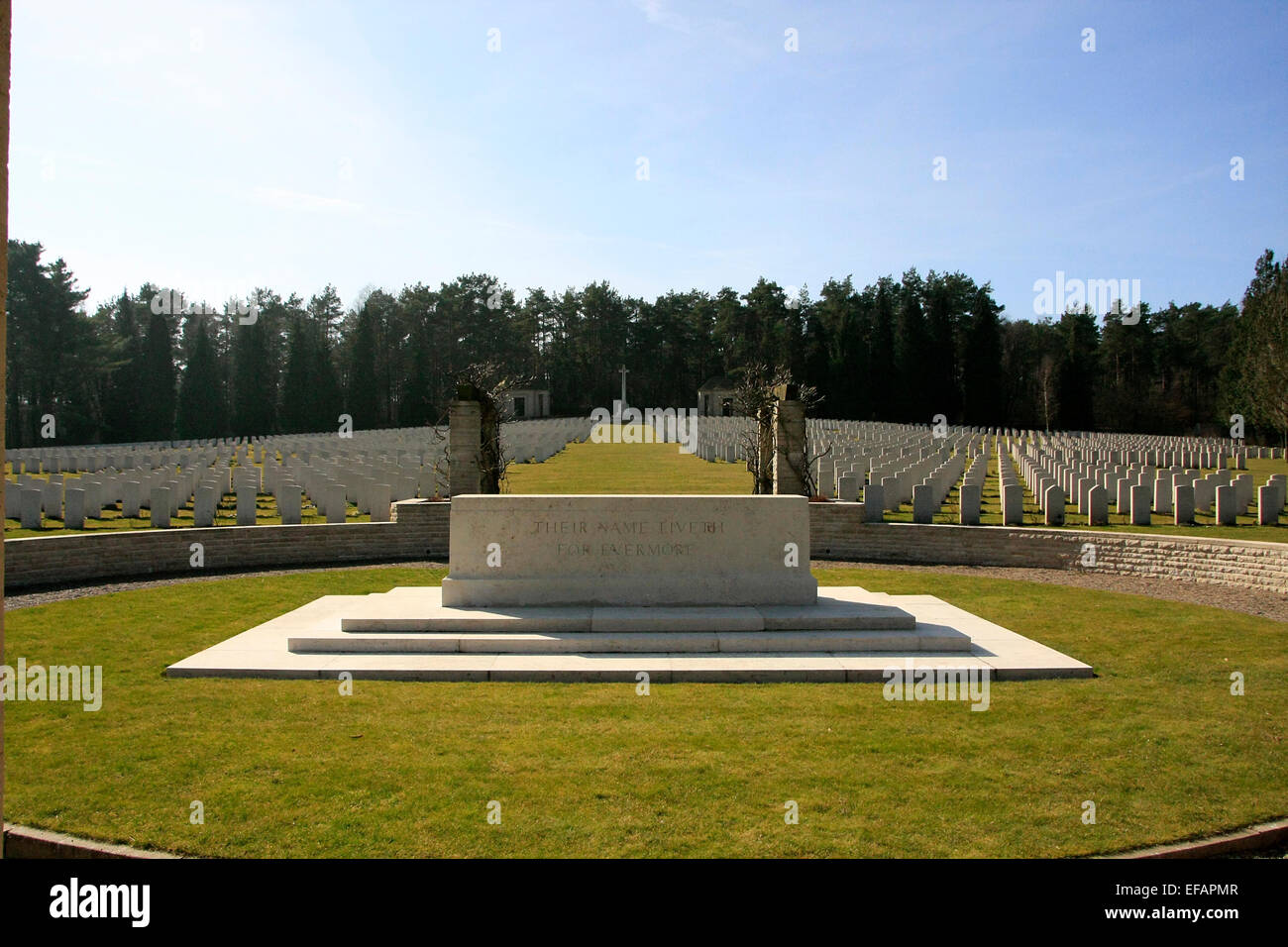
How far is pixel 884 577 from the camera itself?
39.4 ft

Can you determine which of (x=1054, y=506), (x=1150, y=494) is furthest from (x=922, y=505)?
(x=1150, y=494)

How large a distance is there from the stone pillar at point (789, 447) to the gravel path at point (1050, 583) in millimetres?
1664

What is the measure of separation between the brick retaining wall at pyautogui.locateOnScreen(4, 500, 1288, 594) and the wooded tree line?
3520 cm

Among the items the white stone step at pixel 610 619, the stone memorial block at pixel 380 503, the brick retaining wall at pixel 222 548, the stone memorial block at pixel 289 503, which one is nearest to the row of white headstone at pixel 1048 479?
the white stone step at pixel 610 619

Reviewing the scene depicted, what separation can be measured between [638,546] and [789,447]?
666 cm

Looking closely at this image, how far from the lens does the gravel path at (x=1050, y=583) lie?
1014 centimetres

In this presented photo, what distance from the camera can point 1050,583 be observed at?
37.8 ft

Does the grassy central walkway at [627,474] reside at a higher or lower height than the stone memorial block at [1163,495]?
higher

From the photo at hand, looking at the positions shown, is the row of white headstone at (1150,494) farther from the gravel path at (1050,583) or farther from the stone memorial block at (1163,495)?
the gravel path at (1050,583)

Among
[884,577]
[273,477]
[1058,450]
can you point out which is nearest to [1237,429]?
[1058,450]

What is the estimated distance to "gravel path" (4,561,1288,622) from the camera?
399 inches

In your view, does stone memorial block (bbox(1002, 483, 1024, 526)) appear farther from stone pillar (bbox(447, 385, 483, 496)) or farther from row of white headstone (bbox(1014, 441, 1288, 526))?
stone pillar (bbox(447, 385, 483, 496))

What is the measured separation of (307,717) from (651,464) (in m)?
22.5
